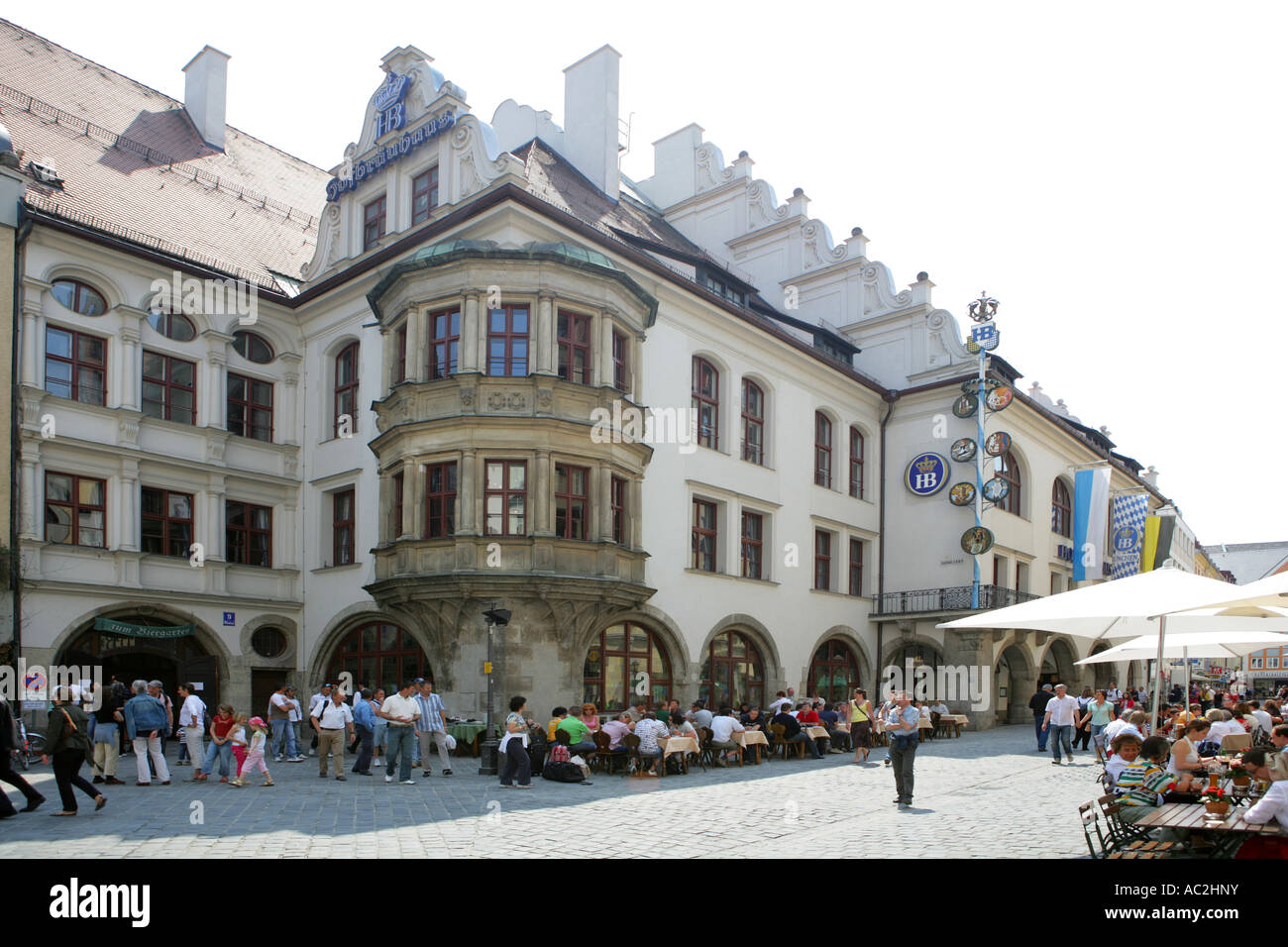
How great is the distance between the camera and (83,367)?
2469 cm

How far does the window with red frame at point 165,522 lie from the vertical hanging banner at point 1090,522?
3121 centimetres

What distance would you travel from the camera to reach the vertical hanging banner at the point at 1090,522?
137 ft

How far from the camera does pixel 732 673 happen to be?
94.6 ft

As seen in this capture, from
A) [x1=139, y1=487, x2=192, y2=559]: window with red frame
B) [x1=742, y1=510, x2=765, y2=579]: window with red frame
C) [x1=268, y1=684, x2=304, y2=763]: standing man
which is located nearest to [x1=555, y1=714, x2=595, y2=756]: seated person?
[x1=268, y1=684, x2=304, y2=763]: standing man

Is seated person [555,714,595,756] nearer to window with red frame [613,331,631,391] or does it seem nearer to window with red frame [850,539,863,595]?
window with red frame [613,331,631,391]

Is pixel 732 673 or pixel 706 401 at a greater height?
pixel 706 401

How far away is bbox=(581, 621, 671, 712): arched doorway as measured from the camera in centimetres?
2492

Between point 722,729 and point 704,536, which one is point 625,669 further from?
point 722,729

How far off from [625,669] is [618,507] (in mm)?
3776

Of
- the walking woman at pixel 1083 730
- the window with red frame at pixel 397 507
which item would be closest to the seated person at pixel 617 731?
the window with red frame at pixel 397 507

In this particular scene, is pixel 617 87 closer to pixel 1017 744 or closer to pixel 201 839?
pixel 1017 744

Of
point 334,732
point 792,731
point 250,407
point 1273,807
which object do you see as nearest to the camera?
point 1273,807

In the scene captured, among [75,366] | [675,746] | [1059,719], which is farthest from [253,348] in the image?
[1059,719]

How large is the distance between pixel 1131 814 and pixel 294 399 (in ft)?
79.1
